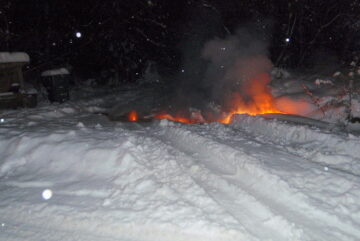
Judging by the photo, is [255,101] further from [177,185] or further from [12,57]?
[12,57]

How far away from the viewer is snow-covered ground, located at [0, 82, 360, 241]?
3639 mm

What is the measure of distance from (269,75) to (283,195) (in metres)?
11.2

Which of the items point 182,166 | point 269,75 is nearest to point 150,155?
point 182,166

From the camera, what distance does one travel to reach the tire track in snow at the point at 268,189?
3676 mm

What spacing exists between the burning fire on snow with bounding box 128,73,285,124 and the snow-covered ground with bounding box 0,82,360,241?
3.76m

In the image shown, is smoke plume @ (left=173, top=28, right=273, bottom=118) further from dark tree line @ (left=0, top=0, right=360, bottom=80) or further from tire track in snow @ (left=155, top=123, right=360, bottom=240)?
tire track in snow @ (left=155, top=123, right=360, bottom=240)

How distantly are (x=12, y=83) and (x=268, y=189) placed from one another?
1001cm

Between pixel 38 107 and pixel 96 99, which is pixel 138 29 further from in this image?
pixel 38 107

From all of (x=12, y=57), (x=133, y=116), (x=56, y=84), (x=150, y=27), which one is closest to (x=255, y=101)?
(x=133, y=116)

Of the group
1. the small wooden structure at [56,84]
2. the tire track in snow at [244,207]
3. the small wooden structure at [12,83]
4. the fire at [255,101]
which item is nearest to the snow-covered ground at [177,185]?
the tire track in snow at [244,207]

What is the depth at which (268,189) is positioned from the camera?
4551mm

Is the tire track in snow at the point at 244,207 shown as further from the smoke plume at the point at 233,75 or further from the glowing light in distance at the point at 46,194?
the smoke plume at the point at 233,75

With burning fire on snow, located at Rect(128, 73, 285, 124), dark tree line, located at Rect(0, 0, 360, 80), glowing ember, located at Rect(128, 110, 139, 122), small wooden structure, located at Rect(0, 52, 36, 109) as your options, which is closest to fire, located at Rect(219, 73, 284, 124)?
burning fire on snow, located at Rect(128, 73, 285, 124)

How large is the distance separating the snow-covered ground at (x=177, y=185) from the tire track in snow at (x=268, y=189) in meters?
0.02
